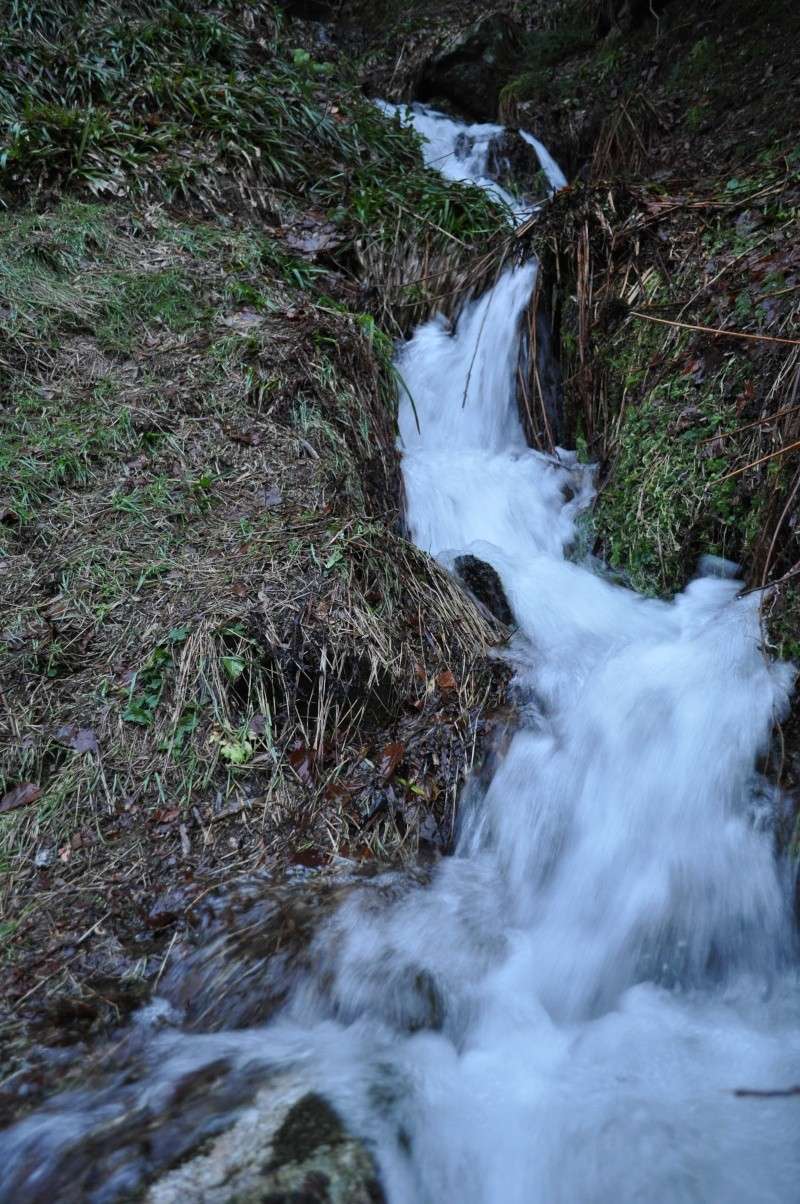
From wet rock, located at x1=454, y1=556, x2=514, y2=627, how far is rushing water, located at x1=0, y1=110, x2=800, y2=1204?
3.3 inches

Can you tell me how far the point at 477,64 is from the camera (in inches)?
328

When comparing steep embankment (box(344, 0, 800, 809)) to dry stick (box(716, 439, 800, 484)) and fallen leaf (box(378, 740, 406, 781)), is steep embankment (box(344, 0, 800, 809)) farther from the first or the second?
fallen leaf (box(378, 740, 406, 781))

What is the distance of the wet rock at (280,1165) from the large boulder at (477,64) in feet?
30.4

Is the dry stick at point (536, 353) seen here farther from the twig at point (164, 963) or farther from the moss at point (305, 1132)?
the moss at point (305, 1132)

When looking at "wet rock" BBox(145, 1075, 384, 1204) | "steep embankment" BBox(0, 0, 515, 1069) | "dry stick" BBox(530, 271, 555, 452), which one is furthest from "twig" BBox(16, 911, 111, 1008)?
"dry stick" BBox(530, 271, 555, 452)

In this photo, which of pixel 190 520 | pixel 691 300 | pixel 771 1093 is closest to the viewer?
pixel 771 1093

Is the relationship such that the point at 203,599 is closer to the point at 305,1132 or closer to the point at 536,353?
the point at 305,1132

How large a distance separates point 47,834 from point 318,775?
3.08 feet

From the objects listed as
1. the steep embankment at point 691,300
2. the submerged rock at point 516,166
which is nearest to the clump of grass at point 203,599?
the steep embankment at point 691,300

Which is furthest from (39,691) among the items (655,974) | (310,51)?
(310,51)

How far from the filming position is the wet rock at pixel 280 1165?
61.2 inches

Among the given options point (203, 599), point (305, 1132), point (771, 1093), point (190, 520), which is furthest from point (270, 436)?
point (771, 1093)

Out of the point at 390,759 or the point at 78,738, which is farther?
the point at 390,759

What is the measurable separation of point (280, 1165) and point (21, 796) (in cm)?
156
